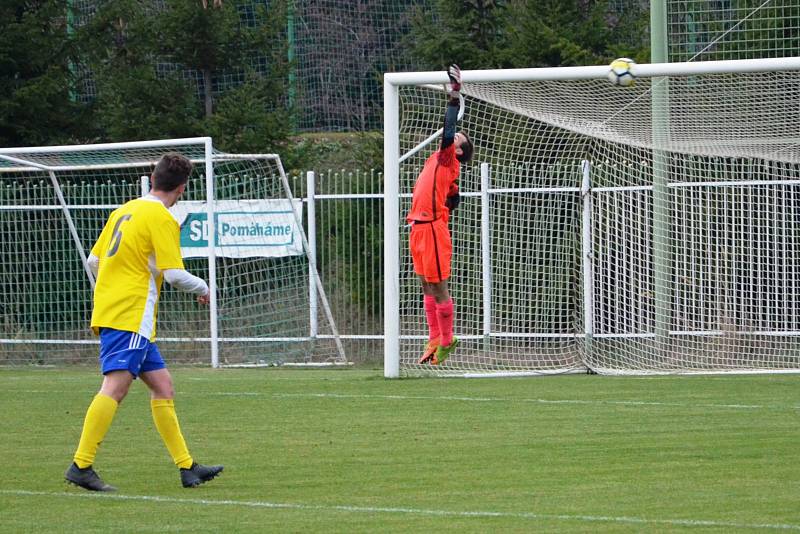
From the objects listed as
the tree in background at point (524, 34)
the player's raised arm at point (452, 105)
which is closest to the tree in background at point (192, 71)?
the tree in background at point (524, 34)

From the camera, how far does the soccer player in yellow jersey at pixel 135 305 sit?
7250mm

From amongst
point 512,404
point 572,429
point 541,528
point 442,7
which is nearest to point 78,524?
point 541,528

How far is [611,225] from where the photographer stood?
53.1 ft

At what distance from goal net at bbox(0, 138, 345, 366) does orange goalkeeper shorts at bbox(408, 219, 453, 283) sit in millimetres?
4175

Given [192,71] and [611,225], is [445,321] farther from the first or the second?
[192,71]

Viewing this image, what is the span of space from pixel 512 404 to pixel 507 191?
597 cm

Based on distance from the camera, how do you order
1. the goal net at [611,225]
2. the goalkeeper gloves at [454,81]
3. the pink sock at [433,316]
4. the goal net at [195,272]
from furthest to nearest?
1. the goal net at [195,272]
2. the goal net at [611,225]
3. the pink sock at [433,316]
4. the goalkeeper gloves at [454,81]

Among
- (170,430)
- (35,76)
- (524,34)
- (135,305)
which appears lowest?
(170,430)

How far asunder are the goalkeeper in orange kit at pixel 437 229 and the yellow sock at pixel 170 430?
5.93 metres

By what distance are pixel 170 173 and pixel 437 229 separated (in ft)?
19.3

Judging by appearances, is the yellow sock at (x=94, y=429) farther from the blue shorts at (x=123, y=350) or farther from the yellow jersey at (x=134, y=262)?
the yellow jersey at (x=134, y=262)

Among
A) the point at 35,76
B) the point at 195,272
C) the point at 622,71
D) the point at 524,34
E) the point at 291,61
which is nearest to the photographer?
the point at 622,71

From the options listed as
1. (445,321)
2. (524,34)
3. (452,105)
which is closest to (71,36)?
(524,34)

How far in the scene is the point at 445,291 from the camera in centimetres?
1318
